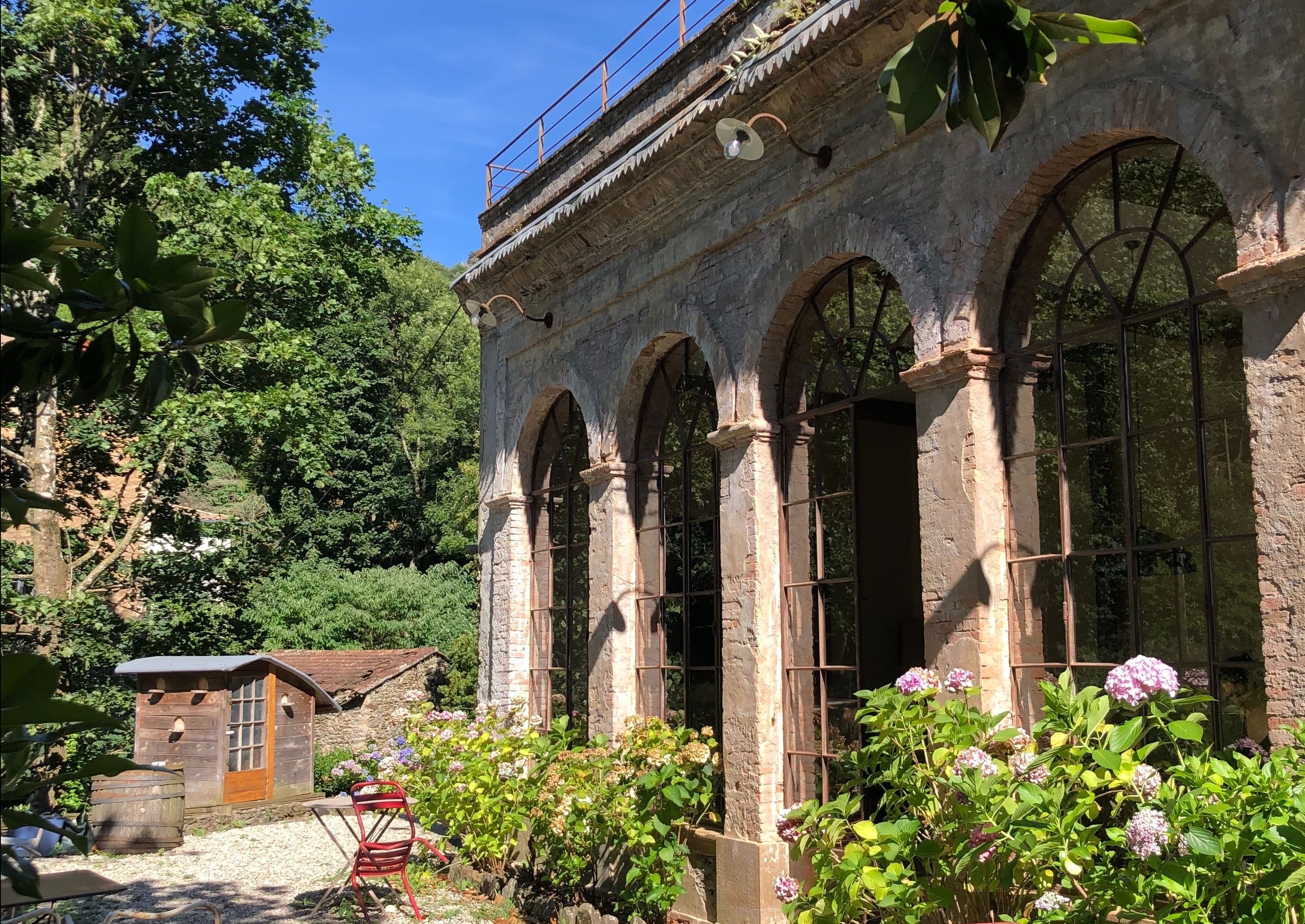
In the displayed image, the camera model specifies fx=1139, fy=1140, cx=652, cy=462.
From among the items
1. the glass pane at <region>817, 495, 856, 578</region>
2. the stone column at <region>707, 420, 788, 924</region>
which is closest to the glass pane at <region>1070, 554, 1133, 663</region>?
→ the glass pane at <region>817, 495, 856, 578</region>

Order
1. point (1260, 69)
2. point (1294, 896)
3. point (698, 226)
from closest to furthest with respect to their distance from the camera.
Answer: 1. point (1294, 896)
2. point (1260, 69)
3. point (698, 226)

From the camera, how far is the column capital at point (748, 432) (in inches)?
329

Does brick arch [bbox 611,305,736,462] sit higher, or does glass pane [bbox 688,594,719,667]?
brick arch [bbox 611,305,736,462]

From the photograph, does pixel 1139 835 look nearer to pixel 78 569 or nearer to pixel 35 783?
pixel 35 783

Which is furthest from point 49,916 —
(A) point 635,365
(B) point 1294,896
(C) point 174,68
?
(C) point 174,68

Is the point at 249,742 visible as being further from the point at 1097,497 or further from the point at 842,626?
the point at 1097,497

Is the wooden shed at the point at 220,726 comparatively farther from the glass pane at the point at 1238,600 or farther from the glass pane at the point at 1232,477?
the glass pane at the point at 1232,477

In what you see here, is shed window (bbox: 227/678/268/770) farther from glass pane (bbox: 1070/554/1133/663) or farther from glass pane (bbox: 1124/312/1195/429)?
glass pane (bbox: 1124/312/1195/429)

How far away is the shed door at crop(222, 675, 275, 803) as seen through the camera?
44.7 ft

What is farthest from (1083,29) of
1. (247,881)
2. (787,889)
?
(247,881)

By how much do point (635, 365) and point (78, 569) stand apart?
37.6ft

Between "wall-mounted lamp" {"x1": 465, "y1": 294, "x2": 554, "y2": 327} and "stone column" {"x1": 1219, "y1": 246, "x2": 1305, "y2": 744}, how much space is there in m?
7.51

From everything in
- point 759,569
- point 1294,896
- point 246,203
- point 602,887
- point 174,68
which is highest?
point 174,68

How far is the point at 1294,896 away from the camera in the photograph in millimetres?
3566
